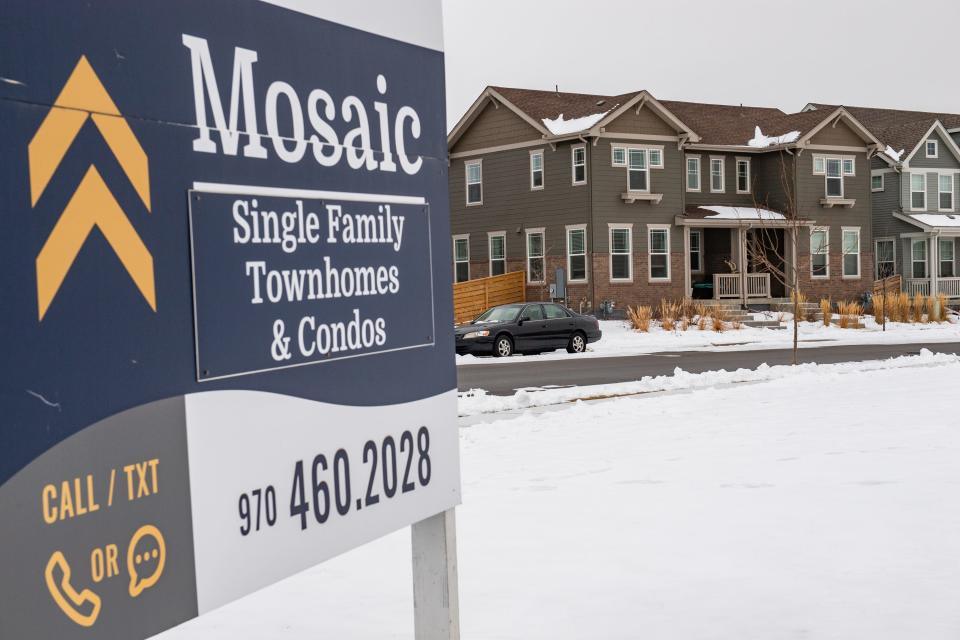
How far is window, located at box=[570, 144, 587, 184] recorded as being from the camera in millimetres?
39250

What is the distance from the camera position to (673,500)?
7.72 metres

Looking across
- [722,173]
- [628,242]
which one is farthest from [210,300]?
[722,173]

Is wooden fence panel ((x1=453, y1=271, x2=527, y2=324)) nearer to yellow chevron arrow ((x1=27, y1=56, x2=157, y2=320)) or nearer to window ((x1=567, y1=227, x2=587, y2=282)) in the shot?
window ((x1=567, y1=227, x2=587, y2=282))

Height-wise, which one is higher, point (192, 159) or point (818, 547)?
point (192, 159)

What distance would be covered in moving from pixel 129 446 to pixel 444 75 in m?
2.20

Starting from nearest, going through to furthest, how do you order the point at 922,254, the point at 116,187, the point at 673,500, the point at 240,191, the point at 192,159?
1. the point at 116,187
2. the point at 192,159
3. the point at 240,191
4. the point at 673,500
5. the point at 922,254

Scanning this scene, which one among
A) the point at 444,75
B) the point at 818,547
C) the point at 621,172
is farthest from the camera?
the point at 621,172

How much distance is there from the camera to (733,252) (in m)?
44.3

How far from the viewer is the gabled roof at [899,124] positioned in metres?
51.4

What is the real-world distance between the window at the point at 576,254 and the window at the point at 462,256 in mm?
5275

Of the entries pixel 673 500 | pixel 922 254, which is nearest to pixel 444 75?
pixel 673 500

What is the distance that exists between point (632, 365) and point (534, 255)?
59.1ft

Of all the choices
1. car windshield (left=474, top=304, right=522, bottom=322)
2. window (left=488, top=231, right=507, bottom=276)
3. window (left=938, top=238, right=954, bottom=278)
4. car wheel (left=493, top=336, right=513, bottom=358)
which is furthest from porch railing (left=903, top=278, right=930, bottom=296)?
car wheel (left=493, top=336, right=513, bottom=358)

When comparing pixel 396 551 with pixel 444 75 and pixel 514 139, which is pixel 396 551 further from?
pixel 514 139
